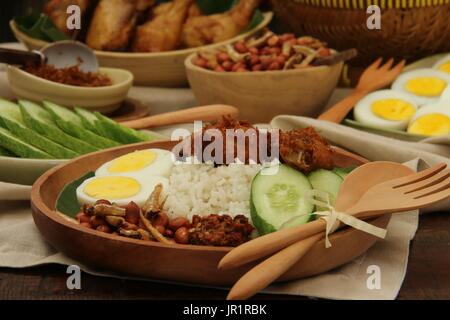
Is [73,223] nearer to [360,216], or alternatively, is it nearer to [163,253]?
[163,253]

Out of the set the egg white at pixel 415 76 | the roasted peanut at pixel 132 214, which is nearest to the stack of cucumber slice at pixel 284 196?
the roasted peanut at pixel 132 214

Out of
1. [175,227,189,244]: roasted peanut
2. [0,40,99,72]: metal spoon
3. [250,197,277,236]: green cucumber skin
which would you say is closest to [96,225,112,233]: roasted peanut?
[175,227,189,244]: roasted peanut

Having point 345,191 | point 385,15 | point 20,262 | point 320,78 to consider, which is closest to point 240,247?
point 345,191

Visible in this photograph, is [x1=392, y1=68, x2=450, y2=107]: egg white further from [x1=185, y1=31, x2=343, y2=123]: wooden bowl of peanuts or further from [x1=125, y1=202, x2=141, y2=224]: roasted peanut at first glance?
[x1=125, y1=202, x2=141, y2=224]: roasted peanut

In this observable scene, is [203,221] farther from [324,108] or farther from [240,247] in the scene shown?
[324,108]

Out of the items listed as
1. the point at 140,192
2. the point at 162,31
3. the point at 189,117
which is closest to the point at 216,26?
the point at 162,31
